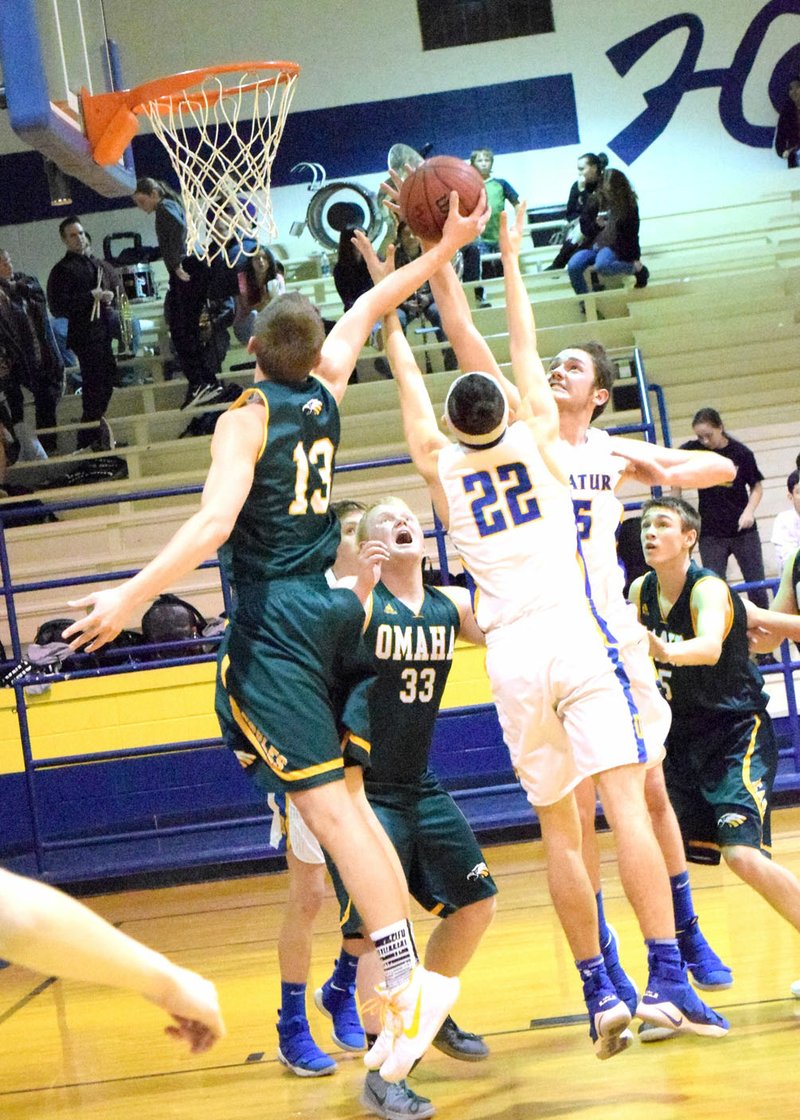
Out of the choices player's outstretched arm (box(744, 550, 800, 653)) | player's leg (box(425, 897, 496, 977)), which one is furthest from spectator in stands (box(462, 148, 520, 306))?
player's leg (box(425, 897, 496, 977))

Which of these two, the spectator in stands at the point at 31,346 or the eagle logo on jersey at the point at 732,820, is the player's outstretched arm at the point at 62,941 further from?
the spectator in stands at the point at 31,346

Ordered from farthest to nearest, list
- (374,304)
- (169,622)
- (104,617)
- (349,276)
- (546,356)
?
(546,356) → (349,276) → (169,622) → (374,304) → (104,617)

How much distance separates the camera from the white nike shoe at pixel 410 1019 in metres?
3.36

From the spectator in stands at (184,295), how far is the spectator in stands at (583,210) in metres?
4.08

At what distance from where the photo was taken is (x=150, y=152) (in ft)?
51.4

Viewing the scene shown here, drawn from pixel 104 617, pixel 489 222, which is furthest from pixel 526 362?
pixel 489 222

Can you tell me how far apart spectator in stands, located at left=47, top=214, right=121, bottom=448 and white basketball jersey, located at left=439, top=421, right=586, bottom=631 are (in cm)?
822

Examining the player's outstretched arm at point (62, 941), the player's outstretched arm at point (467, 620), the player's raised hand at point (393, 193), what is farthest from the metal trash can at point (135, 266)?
the player's outstretched arm at point (62, 941)

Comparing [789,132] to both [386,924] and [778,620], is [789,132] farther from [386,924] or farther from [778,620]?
[386,924]

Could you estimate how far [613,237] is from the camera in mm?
13648

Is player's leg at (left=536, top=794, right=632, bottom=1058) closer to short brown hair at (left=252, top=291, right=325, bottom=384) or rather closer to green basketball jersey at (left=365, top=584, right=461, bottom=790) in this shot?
green basketball jersey at (left=365, top=584, right=461, bottom=790)

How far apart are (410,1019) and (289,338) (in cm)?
184

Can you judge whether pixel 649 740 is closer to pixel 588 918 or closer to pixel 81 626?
pixel 588 918

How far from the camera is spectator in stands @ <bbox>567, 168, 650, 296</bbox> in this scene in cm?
1340
